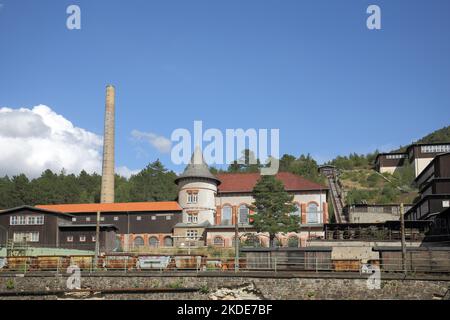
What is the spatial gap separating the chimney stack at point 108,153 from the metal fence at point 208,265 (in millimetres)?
37186

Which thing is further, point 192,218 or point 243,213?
point 243,213

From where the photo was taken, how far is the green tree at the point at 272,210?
55219 mm

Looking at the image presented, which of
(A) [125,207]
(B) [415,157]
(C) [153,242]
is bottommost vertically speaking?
(C) [153,242]

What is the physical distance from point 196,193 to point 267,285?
36.8 m

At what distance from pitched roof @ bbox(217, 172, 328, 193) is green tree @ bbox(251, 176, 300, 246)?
10.4 meters

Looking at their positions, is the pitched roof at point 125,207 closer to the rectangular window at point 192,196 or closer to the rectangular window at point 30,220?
the rectangular window at point 192,196

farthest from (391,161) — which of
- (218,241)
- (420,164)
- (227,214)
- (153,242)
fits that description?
(153,242)

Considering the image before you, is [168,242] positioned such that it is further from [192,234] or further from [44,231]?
[44,231]

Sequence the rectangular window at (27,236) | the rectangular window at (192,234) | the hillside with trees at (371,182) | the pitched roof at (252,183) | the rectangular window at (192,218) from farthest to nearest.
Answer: the hillside with trees at (371,182) < the pitched roof at (252,183) < the rectangular window at (192,218) < the rectangular window at (192,234) < the rectangular window at (27,236)

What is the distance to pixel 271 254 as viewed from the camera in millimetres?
32844

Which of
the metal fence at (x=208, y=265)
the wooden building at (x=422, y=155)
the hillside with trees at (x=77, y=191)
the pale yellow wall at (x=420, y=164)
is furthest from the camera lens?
the hillside with trees at (x=77, y=191)

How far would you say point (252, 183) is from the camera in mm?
71000

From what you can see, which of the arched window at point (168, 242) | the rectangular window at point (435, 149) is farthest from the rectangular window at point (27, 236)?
the rectangular window at point (435, 149)
